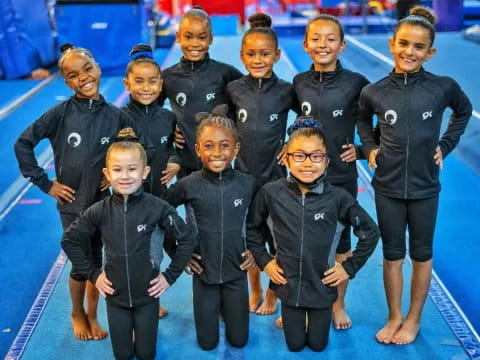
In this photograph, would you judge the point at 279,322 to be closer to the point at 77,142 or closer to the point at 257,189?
the point at 257,189

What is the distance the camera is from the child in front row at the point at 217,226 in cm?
319

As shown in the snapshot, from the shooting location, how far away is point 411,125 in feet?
10.3

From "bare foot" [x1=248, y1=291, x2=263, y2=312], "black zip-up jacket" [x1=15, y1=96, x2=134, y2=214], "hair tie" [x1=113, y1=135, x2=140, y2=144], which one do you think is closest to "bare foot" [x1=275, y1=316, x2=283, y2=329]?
"bare foot" [x1=248, y1=291, x2=263, y2=312]

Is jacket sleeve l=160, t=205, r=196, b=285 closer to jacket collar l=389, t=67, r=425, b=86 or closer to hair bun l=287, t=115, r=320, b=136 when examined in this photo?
hair bun l=287, t=115, r=320, b=136

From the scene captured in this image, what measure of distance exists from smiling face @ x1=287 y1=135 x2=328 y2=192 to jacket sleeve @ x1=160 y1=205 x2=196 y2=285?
608 mm

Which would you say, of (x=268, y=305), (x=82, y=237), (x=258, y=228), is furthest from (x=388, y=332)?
(x=82, y=237)

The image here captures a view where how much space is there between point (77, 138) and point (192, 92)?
A: 831 mm

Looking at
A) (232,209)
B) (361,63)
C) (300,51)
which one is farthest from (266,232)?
(300,51)

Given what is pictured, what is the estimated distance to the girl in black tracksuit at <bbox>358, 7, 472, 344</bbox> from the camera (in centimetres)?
314

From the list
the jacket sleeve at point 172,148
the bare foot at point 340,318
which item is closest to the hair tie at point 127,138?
the jacket sleeve at point 172,148

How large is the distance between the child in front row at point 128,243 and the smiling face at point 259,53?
2.88 feet

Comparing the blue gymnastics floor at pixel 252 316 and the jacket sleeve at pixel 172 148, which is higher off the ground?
the jacket sleeve at pixel 172 148

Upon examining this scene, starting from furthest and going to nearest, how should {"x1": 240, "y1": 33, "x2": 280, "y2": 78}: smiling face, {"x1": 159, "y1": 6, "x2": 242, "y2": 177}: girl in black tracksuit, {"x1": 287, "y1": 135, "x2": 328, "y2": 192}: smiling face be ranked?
{"x1": 159, "y1": 6, "x2": 242, "y2": 177}: girl in black tracksuit < {"x1": 240, "y1": 33, "x2": 280, "y2": 78}: smiling face < {"x1": 287, "y1": 135, "x2": 328, "y2": 192}: smiling face

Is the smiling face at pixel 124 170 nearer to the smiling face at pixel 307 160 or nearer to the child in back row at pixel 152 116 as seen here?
the child in back row at pixel 152 116
